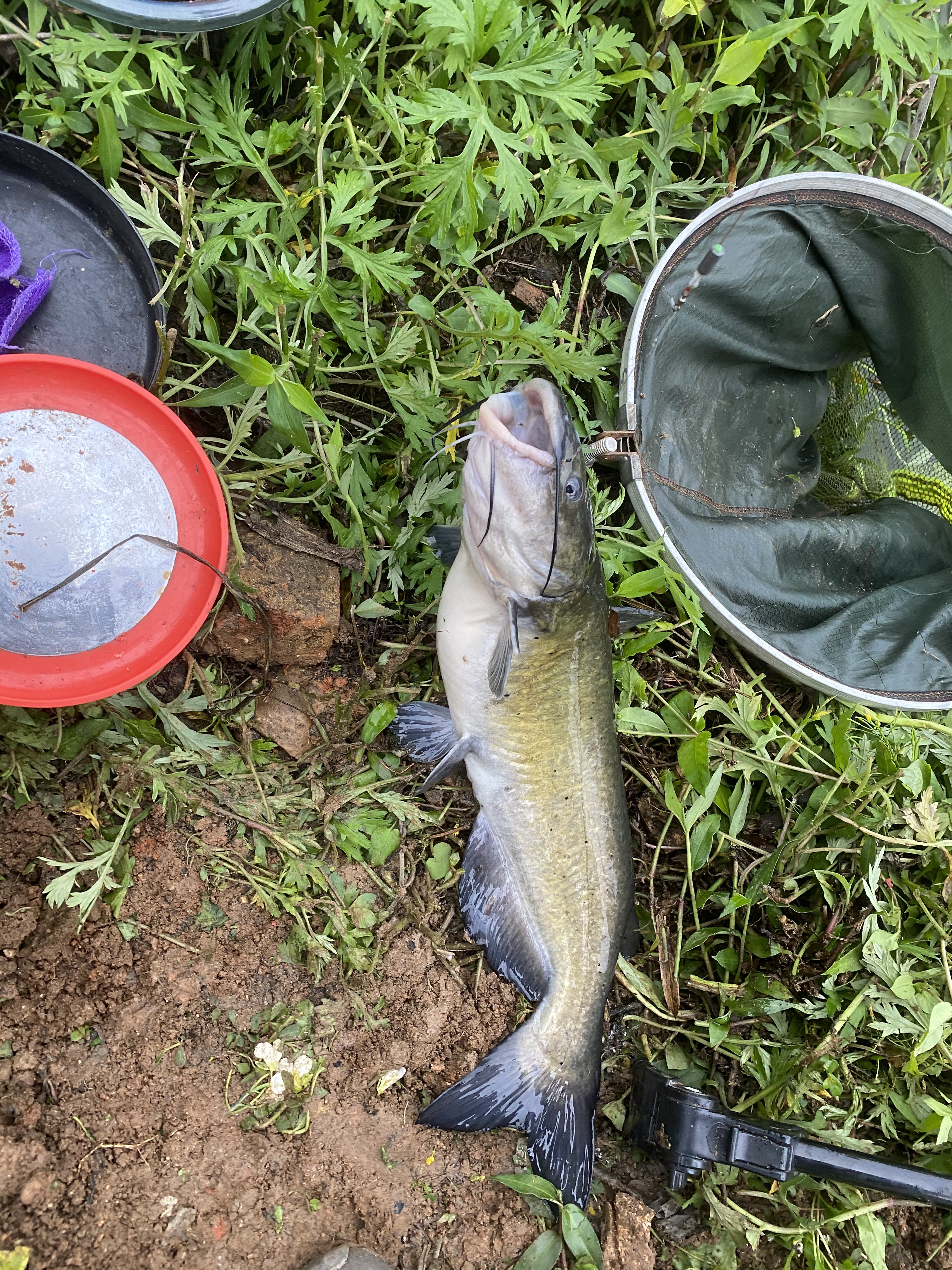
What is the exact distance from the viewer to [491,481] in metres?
1.80

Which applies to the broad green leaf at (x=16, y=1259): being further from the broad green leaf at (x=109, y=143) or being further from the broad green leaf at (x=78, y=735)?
the broad green leaf at (x=109, y=143)

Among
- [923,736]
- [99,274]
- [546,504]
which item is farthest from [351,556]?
[923,736]

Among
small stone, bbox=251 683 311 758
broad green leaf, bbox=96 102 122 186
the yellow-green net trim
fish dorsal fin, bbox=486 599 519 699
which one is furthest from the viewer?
the yellow-green net trim

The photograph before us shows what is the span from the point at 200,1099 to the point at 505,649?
1304 mm

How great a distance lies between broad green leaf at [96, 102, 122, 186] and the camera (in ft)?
Answer: 5.92

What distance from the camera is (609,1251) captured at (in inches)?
81.4

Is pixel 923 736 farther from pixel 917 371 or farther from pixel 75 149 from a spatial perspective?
pixel 75 149

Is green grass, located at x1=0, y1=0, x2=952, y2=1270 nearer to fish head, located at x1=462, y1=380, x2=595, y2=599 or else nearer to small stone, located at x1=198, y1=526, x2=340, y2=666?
small stone, located at x1=198, y1=526, x2=340, y2=666

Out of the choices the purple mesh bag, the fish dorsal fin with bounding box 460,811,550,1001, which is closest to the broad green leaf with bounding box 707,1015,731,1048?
the fish dorsal fin with bounding box 460,811,550,1001

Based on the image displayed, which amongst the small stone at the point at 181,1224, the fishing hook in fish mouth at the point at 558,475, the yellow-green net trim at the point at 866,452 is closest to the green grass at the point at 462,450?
the fishing hook in fish mouth at the point at 558,475

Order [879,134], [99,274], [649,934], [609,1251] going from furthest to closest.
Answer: [879,134] < [649,934] < [609,1251] < [99,274]

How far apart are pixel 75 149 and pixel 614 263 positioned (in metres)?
1.50

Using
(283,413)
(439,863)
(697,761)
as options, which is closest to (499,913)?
(439,863)

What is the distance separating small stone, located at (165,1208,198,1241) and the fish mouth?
188cm
